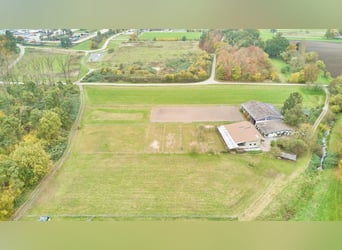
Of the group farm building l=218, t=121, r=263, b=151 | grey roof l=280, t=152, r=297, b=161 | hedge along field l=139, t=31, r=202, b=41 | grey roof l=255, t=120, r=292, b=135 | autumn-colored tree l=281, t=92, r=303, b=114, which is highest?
hedge along field l=139, t=31, r=202, b=41

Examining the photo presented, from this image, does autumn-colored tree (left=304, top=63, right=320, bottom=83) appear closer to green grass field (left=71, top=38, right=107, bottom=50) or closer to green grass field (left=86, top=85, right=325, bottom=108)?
green grass field (left=86, top=85, right=325, bottom=108)

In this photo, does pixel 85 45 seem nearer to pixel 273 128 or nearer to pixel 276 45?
pixel 276 45

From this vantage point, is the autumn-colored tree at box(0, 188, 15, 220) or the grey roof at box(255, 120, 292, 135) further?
the grey roof at box(255, 120, 292, 135)

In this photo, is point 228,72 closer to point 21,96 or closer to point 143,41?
point 143,41

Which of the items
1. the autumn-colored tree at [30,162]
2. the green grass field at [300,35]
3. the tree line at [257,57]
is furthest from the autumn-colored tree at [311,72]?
the autumn-colored tree at [30,162]

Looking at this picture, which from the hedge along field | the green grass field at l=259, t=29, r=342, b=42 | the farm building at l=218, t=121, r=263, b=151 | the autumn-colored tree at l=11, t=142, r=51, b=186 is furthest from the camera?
the hedge along field

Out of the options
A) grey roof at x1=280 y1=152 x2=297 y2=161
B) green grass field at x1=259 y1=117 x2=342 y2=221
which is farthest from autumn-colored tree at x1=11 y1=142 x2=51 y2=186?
grey roof at x1=280 y1=152 x2=297 y2=161
